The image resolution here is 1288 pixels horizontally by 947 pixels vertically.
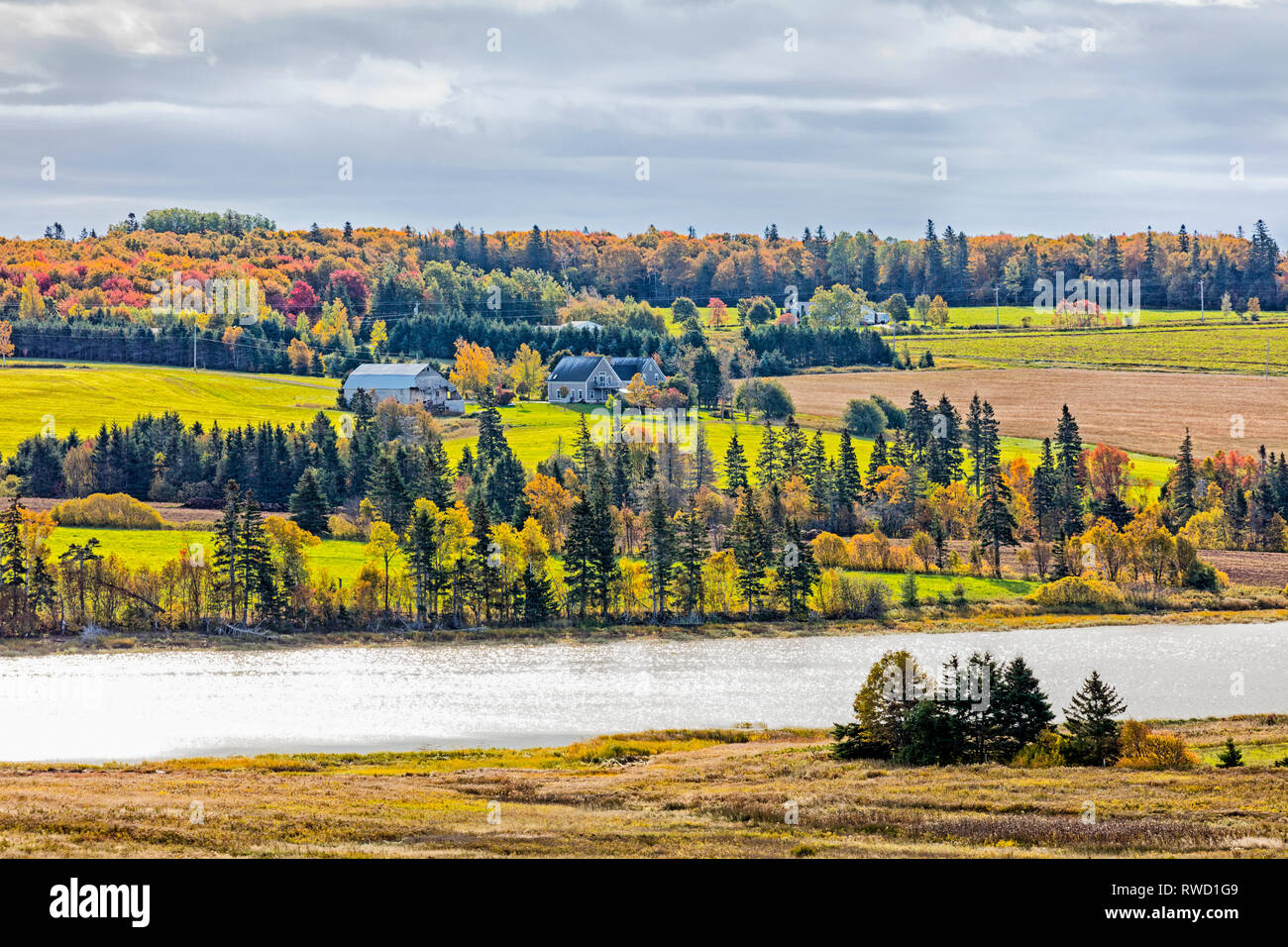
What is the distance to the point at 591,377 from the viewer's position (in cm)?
15550

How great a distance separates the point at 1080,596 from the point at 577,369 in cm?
8109

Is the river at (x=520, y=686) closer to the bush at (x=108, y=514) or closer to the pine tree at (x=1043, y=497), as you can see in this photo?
the pine tree at (x=1043, y=497)

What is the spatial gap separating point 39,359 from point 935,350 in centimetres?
12031

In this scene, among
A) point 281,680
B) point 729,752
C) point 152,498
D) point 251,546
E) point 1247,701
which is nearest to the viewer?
point 729,752

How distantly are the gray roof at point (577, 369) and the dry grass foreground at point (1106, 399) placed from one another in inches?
935

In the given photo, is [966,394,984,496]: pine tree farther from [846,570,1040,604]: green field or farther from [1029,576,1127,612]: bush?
[1029,576,1127,612]: bush

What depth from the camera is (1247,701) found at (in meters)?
57.4

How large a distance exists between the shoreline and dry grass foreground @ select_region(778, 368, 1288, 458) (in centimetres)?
4376

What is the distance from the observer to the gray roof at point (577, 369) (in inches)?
6132

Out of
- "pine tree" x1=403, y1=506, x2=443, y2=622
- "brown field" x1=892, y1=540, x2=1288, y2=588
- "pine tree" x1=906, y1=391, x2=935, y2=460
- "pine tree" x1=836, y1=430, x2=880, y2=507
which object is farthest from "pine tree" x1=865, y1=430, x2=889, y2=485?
"pine tree" x1=403, y1=506, x2=443, y2=622

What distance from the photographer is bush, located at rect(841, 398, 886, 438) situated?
13238 centimetres
